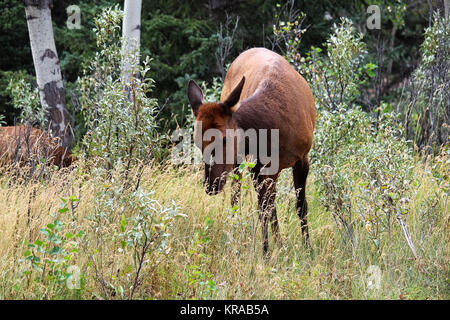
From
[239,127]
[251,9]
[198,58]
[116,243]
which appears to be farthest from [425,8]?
[116,243]

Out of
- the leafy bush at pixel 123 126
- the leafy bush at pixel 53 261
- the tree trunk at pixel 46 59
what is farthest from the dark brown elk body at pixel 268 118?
the tree trunk at pixel 46 59

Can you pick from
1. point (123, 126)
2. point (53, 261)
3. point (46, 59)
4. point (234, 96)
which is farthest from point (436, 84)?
point (53, 261)

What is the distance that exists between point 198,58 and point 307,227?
15.7 feet

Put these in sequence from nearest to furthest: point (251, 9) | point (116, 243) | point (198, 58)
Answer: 1. point (116, 243)
2. point (198, 58)
3. point (251, 9)

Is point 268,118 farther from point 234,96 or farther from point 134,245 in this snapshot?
point 134,245

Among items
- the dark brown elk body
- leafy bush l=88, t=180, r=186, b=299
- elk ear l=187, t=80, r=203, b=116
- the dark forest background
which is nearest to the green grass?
leafy bush l=88, t=180, r=186, b=299

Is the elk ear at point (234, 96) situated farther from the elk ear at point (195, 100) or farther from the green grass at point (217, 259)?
the green grass at point (217, 259)

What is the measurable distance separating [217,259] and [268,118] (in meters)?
1.34

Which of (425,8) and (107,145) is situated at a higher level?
(425,8)

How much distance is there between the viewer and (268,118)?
5.01 meters

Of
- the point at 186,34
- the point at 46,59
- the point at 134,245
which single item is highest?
the point at 186,34

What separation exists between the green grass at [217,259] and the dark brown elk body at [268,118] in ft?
0.93

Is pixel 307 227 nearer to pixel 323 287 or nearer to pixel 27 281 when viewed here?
pixel 323 287
